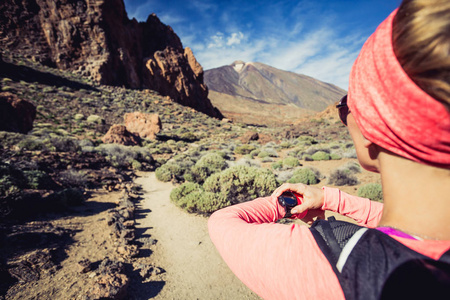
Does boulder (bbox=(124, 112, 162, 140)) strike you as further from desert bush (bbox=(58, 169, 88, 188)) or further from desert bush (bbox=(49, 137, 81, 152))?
desert bush (bbox=(58, 169, 88, 188))

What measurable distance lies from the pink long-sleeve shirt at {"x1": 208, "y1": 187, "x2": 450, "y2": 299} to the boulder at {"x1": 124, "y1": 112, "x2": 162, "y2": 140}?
19.0 metres

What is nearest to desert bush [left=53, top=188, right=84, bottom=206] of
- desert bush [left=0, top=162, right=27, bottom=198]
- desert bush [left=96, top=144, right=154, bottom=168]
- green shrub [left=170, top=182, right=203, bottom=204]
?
desert bush [left=0, top=162, right=27, bottom=198]

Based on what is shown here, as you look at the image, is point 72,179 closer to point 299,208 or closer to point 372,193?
point 299,208

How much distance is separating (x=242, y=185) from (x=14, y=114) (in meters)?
13.5

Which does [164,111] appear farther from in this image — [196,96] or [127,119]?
[196,96]

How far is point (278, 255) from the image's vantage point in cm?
73

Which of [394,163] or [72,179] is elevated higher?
[394,163]

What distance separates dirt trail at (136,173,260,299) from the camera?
9.68ft

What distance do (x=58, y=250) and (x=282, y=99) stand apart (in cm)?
13419

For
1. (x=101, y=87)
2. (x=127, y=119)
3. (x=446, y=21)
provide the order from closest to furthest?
1. (x=446, y=21)
2. (x=127, y=119)
3. (x=101, y=87)

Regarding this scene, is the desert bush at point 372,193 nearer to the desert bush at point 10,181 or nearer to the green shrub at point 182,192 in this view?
the green shrub at point 182,192

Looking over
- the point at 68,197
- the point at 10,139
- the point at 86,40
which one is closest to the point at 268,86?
the point at 86,40

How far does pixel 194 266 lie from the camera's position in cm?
342

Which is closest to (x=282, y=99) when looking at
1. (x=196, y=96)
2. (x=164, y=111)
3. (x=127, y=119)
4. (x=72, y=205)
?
(x=196, y=96)
